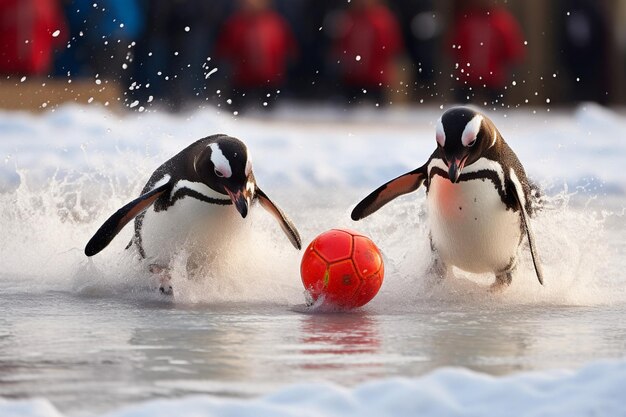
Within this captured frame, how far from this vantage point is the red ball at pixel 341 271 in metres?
6.05

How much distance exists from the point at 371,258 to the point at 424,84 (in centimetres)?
1670

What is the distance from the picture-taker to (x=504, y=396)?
4.26 meters

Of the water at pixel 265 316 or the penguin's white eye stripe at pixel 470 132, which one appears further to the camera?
the penguin's white eye stripe at pixel 470 132

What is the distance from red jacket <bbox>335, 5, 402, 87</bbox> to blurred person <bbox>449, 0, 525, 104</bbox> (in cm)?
93

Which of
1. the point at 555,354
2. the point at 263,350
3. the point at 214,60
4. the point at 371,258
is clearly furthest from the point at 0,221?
the point at 214,60

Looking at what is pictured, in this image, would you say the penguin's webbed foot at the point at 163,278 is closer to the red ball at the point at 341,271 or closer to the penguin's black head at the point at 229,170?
the penguin's black head at the point at 229,170

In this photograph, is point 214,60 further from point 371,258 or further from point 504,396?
→ point 504,396

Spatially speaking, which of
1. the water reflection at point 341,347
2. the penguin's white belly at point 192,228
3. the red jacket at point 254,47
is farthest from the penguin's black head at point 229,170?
the red jacket at point 254,47

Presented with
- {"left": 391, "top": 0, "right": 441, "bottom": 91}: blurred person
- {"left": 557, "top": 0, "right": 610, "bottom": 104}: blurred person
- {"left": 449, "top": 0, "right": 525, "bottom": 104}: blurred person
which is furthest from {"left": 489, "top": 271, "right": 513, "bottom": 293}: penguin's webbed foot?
{"left": 391, "top": 0, "right": 441, "bottom": 91}: blurred person

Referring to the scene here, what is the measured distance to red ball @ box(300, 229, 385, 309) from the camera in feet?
19.9

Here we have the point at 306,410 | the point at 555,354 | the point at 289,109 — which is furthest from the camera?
the point at 289,109

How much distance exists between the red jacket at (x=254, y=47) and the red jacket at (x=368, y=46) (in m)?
0.80

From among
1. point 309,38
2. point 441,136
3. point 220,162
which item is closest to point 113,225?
point 220,162

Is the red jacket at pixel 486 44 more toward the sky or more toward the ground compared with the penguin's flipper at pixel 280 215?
more toward the sky
